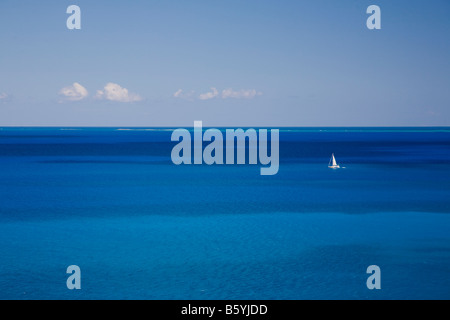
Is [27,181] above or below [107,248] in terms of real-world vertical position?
above

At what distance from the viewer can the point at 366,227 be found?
2152 cm

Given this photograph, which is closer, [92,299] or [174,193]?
[92,299]

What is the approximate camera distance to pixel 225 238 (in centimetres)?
1991

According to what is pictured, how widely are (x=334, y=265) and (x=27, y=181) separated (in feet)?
95.7

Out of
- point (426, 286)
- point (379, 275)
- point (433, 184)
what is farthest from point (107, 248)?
point (433, 184)

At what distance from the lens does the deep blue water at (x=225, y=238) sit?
14.4 meters

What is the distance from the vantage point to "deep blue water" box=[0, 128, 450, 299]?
47.3 ft

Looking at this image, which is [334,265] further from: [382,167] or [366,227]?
[382,167]

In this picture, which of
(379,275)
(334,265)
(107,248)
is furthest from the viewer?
(107,248)

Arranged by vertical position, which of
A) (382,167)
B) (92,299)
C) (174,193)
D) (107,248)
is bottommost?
(92,299)

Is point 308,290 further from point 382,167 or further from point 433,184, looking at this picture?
point 382,167
